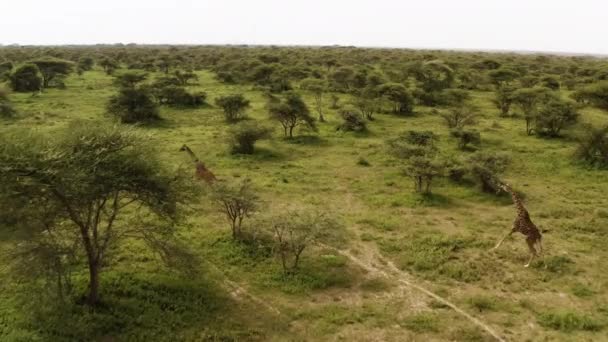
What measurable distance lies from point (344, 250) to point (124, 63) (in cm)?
6796

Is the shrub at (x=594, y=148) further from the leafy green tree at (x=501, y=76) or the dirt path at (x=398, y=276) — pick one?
the leafy green tree at (x=501, y=76)

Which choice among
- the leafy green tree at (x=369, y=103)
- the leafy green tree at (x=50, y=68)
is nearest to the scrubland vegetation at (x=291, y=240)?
the leafy green tree at (x=369, y=103)

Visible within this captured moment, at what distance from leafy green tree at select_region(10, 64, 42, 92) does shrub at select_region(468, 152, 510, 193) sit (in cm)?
3894

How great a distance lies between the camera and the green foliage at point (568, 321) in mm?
10031

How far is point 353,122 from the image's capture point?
95.8ft

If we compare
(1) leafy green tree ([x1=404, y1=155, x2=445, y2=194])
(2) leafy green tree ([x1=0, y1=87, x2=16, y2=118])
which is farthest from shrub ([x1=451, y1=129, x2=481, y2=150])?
(2) leafy green tree ([x1=0, y1=87, x2=16, y2=118])

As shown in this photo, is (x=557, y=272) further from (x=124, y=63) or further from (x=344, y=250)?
(x=124, y=63)

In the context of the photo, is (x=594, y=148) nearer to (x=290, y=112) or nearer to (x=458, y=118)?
(x=458, y=118)

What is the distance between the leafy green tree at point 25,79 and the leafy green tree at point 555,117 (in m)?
40.3

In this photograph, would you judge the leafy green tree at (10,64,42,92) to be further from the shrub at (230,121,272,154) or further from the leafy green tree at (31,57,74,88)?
the shrub at (230,121,272,154)

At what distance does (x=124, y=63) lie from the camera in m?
72.6

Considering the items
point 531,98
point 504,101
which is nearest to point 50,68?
point 504,101

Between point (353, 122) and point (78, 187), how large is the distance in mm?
21886

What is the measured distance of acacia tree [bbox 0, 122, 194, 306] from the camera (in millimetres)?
8500
